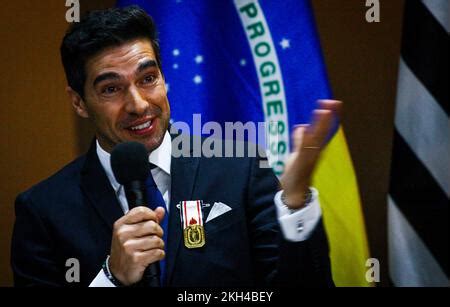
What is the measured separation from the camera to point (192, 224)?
148cm

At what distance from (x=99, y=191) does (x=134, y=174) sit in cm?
43

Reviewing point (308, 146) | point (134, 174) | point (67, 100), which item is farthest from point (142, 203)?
point (67, 100)

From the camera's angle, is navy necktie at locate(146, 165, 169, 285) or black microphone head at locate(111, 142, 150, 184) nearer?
black microphone head at locate(111, 142, 150, 184)

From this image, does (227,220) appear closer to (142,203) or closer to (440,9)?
(142,203)

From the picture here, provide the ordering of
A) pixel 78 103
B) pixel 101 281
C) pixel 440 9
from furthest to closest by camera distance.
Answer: pixel 440 9, pixel 78 103, pixel 101 281

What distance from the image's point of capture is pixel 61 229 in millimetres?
1461

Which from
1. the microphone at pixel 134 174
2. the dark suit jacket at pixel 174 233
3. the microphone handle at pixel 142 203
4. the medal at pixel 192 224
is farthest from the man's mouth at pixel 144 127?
the microphone handle at pixel 142 203

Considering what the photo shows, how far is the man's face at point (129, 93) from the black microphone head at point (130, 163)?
1.07 ft

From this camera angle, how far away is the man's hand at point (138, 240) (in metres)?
1.05

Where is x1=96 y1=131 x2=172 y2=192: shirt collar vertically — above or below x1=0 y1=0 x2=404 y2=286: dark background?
below

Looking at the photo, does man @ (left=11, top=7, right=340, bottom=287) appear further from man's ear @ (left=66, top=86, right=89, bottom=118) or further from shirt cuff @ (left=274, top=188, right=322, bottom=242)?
shirt cuff @ (left=274, top=188, right=322, bottom=242)

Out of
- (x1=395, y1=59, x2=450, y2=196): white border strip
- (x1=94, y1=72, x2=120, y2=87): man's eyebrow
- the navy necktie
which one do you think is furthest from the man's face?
(x1=395, y1=59, x2=450, y2=196): white border strip

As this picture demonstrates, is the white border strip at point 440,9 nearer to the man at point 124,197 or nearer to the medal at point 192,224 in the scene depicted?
the man at point 124,197

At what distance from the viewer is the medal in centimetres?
147
